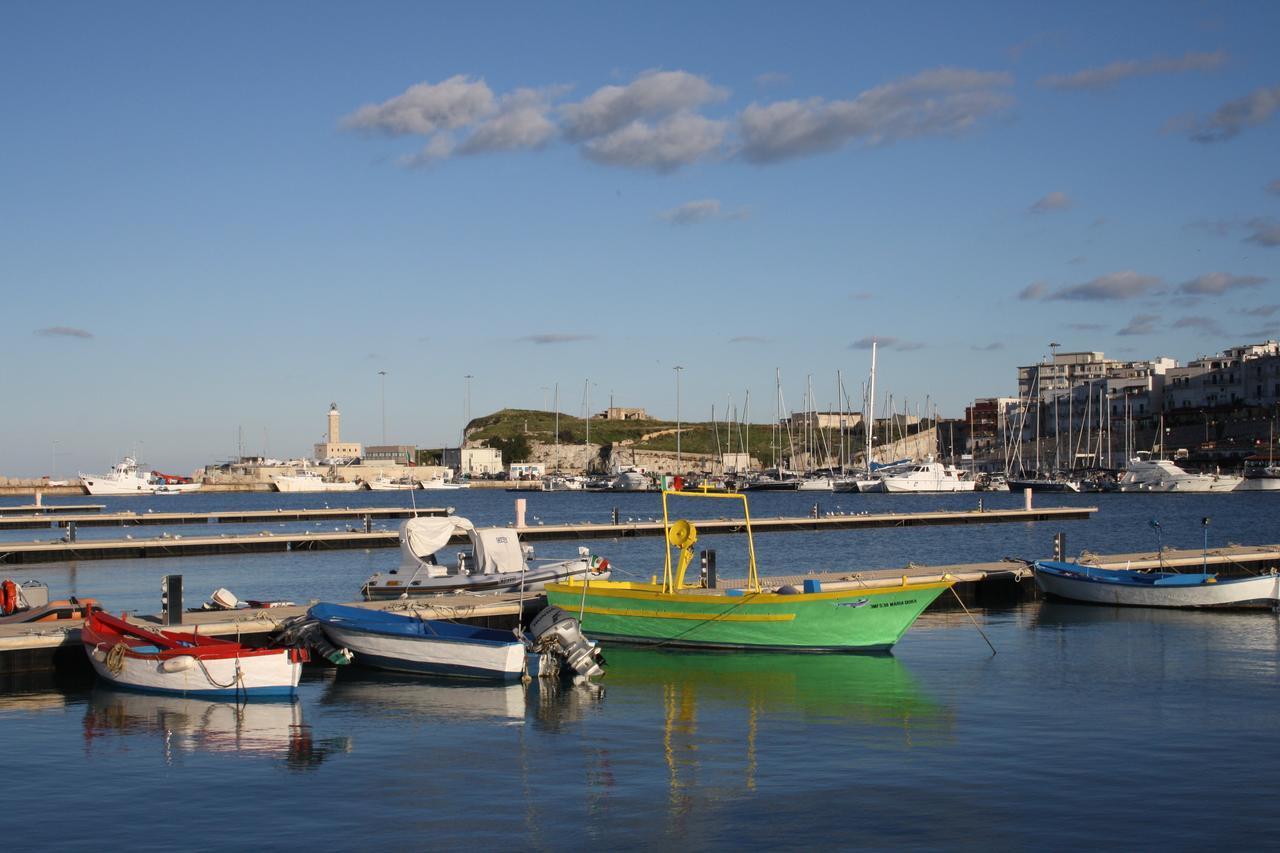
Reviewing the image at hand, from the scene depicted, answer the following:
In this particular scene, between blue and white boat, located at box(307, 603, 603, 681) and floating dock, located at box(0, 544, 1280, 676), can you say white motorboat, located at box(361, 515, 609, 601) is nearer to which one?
floating dock, located at box(0, 544, 1280, 676)

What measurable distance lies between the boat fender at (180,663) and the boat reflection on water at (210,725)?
1.91 ft

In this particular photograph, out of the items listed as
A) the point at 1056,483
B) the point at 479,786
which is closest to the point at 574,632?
the point at 479,786

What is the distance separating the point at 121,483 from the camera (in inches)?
7244

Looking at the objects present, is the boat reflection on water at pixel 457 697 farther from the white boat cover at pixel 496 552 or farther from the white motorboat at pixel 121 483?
the white motorboat at pixel 121 483

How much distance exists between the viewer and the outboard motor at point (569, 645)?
24.6 meters

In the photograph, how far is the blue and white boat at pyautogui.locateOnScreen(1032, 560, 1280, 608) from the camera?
3459 centimetres

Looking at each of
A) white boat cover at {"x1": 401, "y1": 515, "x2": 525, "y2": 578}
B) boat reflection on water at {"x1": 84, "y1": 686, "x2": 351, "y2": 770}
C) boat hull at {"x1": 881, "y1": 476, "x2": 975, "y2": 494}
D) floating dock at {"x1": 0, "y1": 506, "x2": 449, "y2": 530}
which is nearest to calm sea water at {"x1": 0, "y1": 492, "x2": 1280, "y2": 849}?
boat reflection on water at {"x1": 84, "y1": 686, "x2": 351, "y2": 770}

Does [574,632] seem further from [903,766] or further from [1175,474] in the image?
[1175,474]

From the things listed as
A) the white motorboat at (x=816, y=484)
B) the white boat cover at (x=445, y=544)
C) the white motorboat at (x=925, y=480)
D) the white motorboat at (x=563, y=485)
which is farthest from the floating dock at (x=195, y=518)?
the white motorboat at (x=563, y=485)

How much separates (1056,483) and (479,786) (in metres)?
140

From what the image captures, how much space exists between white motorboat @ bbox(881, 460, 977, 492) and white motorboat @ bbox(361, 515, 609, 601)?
4281 inches

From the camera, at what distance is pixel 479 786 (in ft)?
55.9

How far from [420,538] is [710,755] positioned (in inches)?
804

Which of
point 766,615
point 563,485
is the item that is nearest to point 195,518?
point 766,615
